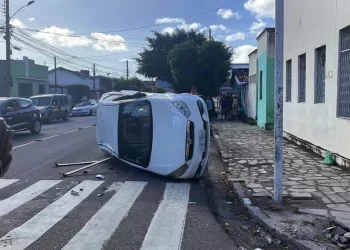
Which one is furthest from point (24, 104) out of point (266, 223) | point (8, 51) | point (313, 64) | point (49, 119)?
point (266, 223)

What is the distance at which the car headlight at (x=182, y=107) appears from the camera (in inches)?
314

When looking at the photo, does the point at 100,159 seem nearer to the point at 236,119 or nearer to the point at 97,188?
the point at 97,188

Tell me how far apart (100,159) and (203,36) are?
95.9 feet

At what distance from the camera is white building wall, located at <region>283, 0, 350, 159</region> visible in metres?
9.15

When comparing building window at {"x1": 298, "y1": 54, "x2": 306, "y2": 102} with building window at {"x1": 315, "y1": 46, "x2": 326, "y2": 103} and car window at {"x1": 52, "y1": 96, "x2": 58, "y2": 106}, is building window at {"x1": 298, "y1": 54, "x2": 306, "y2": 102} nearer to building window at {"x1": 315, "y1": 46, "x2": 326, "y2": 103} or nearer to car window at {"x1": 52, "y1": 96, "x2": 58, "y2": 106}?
building window at {"x1": 315, "y1": 46, "x2": 326, "y2": 103}

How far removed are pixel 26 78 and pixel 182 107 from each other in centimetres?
3427

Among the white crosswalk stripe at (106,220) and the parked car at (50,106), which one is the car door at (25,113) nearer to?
the parked car at (50,106)

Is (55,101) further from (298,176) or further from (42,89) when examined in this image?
(298,176)

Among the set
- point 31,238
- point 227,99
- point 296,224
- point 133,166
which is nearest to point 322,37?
point 133,166

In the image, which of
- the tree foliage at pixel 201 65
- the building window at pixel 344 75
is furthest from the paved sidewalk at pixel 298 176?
the tree foliage at pixel 201 65

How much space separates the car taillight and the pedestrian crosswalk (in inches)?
24.7

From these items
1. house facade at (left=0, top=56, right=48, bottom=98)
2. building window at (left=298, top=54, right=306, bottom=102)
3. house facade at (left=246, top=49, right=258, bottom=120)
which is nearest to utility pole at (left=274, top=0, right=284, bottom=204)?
building window at (left=298, top=54, right=306, bottom=102)

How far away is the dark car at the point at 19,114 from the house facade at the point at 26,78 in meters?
19.0

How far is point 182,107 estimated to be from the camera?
804 cm
